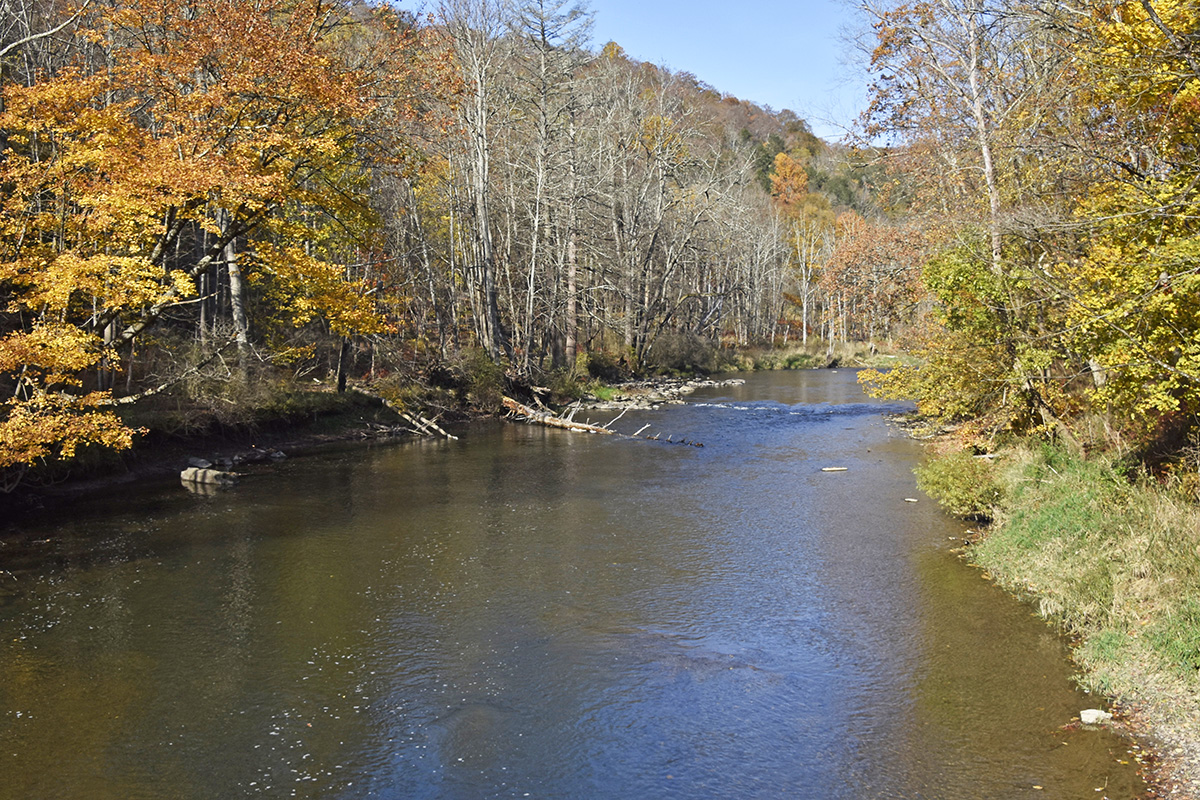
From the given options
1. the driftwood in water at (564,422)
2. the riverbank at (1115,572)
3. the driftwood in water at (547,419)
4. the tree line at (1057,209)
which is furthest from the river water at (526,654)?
the driftwood in water at (547,419)

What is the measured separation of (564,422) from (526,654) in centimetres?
→ 1916

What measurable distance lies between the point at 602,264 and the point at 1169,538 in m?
39.0

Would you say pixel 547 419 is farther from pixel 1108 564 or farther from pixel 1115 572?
pixel 1115 572

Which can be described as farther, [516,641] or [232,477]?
[232,477]

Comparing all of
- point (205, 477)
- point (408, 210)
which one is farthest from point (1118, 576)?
point (408, 210)

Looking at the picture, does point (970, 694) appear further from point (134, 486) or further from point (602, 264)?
point (602, 264)

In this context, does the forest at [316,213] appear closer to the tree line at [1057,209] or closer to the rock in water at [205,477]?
the rock in water at [205,477]

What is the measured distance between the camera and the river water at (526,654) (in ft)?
24.6

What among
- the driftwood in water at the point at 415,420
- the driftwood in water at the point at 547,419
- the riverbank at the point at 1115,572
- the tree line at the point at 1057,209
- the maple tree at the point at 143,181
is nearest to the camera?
the riverbank at the point at 1115,572

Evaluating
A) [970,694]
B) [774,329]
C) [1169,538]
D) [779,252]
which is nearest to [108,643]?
[970,694]

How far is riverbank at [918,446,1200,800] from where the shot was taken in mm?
7820

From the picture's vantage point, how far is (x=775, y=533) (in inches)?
598

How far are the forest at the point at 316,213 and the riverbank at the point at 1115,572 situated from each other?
10.6 m

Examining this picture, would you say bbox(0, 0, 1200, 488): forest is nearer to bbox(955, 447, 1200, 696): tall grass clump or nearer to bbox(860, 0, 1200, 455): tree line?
bbox(860, 0, 1200, 455): tree line
